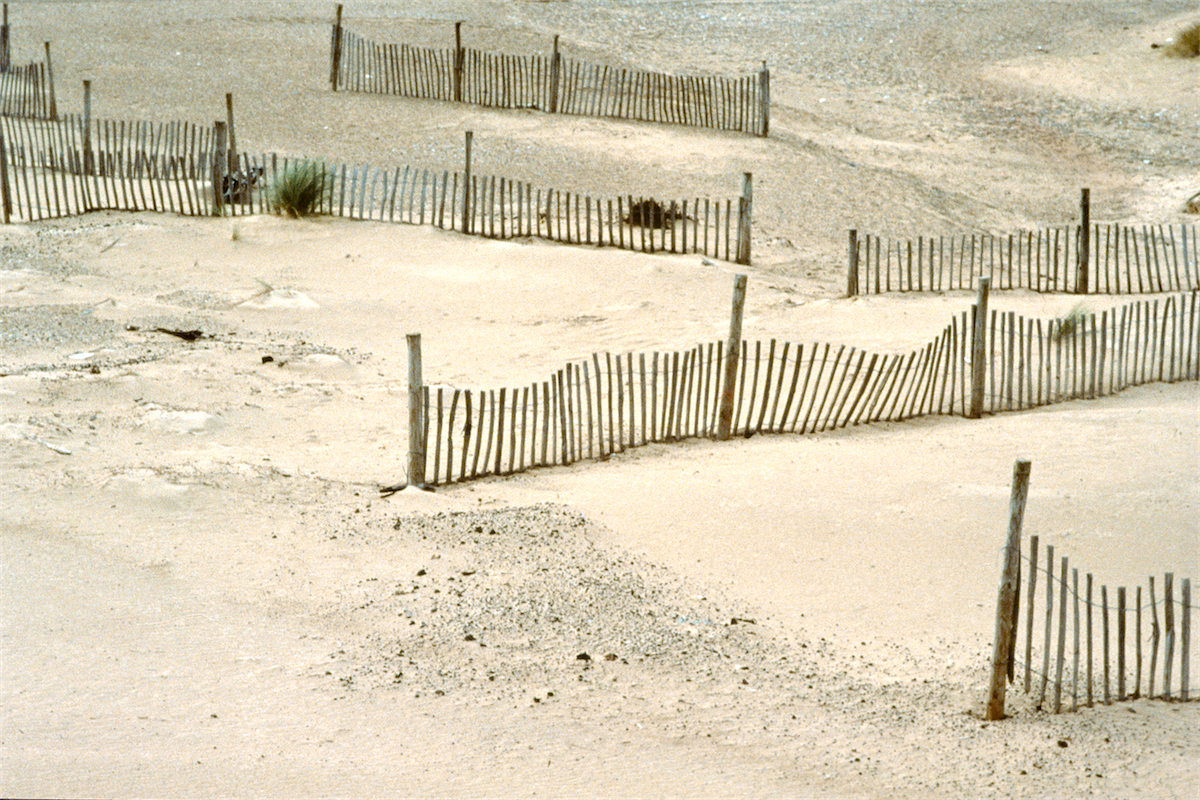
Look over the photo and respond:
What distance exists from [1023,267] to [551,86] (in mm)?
7843

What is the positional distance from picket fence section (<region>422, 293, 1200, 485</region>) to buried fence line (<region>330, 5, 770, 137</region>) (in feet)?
29.6

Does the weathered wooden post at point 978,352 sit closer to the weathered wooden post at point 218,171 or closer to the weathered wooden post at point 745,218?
the weathered wooden post at point 745,218

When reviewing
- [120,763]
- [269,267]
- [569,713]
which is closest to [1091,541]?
[569,713]

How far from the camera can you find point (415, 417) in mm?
7641

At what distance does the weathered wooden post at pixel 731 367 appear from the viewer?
29.1ft

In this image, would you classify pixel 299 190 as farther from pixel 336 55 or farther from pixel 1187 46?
pixel 1187 46

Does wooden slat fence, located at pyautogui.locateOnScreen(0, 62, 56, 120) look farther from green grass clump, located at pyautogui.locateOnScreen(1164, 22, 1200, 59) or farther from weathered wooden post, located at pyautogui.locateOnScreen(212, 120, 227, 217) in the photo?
green grass clump, located at pyautogui.locateOnScreen(1164, 22, 1200, 59)

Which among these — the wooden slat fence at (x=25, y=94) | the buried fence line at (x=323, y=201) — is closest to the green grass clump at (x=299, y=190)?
the buried fence line at (x=323, y=201)

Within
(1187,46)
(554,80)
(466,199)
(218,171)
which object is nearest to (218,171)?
(218,171)

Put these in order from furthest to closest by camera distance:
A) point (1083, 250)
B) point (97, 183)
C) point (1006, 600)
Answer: point (97, 183)
point (1083, 250)
point (1006, 600)

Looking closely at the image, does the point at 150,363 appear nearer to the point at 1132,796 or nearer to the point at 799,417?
the point at 799,417

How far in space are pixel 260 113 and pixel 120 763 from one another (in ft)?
50.5

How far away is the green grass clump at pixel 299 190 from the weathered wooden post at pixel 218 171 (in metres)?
0.58

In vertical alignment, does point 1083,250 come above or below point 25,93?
below
